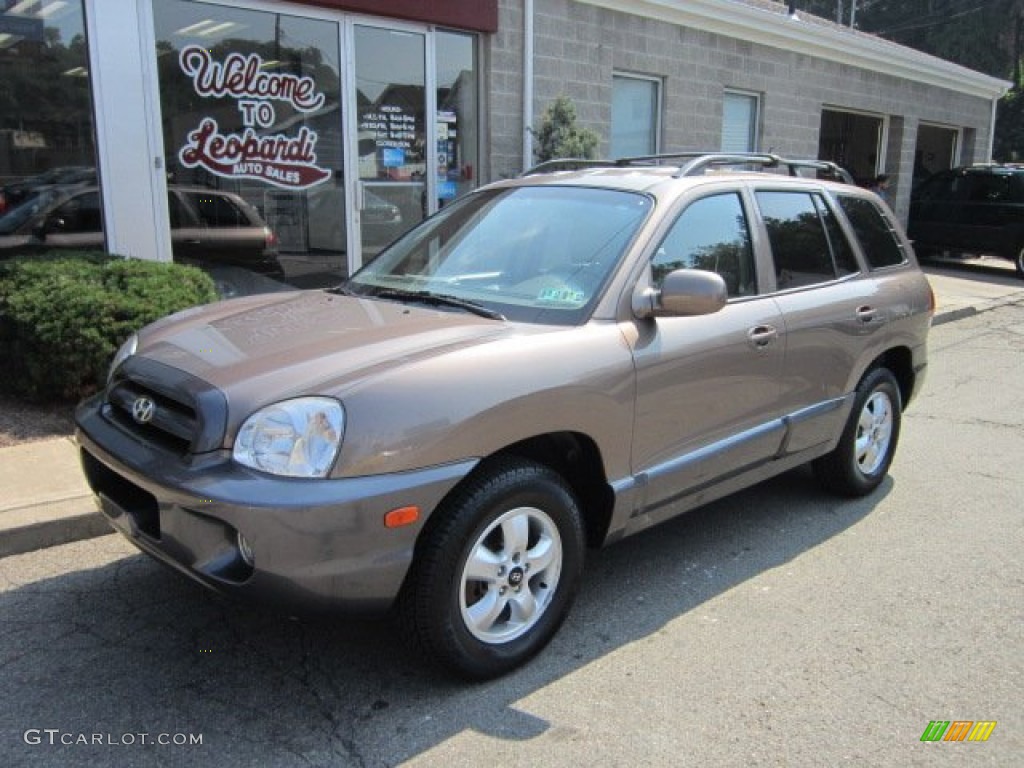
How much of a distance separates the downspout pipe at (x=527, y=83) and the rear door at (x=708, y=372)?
6317 millimetres

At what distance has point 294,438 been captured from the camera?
2.56 m

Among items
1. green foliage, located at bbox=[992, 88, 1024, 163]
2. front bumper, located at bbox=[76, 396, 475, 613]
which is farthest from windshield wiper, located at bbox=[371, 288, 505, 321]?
green foliage, located at bbox=[992, 88, 1024, 163]

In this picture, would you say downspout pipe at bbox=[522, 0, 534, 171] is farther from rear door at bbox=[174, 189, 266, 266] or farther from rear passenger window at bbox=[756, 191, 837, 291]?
rear passenger window at bbox=[756, 191, 837, 291]

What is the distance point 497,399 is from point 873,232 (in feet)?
10.3

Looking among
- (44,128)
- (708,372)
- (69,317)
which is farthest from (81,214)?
(708,372)

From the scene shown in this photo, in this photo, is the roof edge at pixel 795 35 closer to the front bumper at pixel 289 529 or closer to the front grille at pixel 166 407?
the front grille at pixel 166 407

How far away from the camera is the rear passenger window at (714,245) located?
3.62 meters

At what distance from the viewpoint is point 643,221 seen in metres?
3.54

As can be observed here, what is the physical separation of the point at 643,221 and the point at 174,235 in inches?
212

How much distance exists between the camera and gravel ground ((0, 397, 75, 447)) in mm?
5152

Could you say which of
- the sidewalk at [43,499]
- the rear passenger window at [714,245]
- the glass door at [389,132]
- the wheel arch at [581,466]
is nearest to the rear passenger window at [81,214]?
the glass door at [389,132]

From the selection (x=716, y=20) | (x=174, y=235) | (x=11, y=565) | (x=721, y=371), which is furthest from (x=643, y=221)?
(x=716, y=20)

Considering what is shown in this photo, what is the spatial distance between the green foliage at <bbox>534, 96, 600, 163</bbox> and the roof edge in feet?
5.03

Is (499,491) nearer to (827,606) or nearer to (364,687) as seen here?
(364,687)
